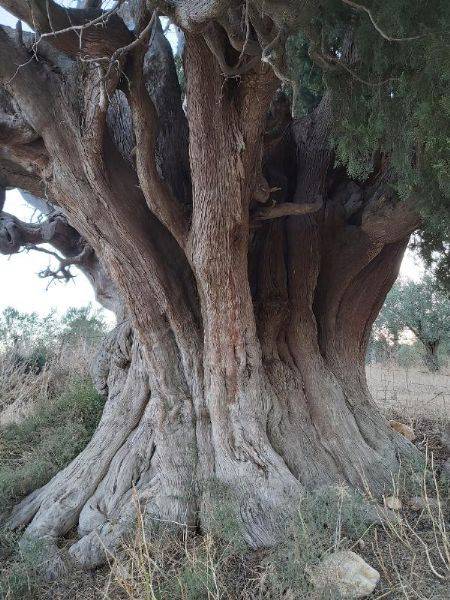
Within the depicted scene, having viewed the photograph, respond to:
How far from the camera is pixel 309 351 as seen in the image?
4.58 m

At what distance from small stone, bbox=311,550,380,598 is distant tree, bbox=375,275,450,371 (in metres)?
15.9

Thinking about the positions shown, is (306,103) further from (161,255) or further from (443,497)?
(443,497)

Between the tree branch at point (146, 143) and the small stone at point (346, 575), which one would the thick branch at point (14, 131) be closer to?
the tree branch at point (146, 143)

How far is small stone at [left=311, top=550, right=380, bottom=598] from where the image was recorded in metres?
2.27

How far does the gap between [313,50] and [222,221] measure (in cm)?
137

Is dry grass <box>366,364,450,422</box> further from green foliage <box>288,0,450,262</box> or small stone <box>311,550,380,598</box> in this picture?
green foliage <box>288,0,450,262</box>

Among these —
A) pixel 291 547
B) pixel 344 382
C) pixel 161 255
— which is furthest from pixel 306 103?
pixel 291 547

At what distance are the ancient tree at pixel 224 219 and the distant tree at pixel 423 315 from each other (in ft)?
45.9

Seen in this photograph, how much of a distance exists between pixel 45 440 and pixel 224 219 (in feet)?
Result: 11.6

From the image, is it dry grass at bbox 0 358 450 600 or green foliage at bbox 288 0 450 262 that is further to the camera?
green foliage at bbox 288 0 450 262

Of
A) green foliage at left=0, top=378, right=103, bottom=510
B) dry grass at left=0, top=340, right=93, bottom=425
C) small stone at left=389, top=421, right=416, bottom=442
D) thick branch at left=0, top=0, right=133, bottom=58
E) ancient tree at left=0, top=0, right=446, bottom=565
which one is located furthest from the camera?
dry grass at left=0, top=340, right=93, bottom=425

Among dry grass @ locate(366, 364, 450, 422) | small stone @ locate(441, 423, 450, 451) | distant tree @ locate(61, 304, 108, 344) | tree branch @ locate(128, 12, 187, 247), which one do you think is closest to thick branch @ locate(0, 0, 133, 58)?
tree branch @ locate(128, 12, 187, 247)

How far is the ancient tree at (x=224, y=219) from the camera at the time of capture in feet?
9.68

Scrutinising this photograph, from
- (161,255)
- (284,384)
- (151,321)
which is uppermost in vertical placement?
(161,255)
